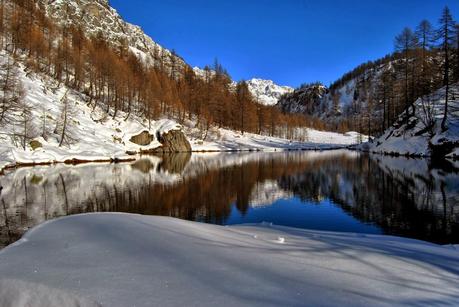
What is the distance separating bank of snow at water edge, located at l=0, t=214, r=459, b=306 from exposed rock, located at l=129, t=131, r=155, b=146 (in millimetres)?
60664

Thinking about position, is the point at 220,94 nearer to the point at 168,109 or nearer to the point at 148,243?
the point at 168,109

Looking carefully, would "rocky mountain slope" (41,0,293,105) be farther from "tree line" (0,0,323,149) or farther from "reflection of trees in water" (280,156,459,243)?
"reflection of trees in water" (280,156,459,243)

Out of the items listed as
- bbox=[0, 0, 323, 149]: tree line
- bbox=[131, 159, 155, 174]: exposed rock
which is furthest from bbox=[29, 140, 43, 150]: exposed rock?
bbox=[131, 159, 155, 174]: exposed rock

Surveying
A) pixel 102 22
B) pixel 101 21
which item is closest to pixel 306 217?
pixel 102 22

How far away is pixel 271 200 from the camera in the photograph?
20.7 metres

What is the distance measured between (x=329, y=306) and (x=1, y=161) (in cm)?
3829

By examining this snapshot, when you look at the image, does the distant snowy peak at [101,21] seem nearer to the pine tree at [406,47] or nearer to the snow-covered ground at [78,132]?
the snow-covered ground at [78,132]

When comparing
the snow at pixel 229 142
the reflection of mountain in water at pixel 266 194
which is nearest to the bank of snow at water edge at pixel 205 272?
the reflection of mountain in water at pixel 266 194

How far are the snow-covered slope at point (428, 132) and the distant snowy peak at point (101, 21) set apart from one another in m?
79.5

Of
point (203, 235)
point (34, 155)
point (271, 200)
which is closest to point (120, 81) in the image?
point (34, 155)

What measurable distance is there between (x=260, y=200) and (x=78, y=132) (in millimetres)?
42718

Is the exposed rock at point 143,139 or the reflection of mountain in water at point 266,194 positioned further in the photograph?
the exposed rock at point 143,139

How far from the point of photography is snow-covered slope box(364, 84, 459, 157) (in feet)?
140

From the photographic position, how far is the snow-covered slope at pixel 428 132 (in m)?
42.7
